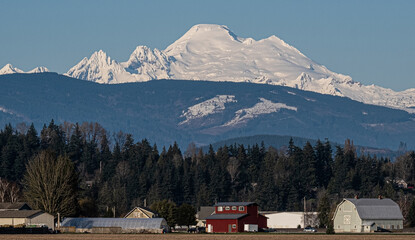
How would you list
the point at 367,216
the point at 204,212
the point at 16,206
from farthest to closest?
the point at 204,212 < the point at 367,216 < the point at 16,206

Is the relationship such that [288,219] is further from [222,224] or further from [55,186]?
[55,186]

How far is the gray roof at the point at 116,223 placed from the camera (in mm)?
137500

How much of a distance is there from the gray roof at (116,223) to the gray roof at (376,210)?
32920 mm

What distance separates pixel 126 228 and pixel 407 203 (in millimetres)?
70471

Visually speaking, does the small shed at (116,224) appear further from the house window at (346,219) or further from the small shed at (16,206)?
the house window at (346,219)

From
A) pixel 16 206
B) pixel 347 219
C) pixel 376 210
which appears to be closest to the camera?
pixel 16 206

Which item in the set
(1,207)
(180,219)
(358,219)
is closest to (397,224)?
(358,219)

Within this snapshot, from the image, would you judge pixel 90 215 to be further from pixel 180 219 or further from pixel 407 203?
pixel 407 203

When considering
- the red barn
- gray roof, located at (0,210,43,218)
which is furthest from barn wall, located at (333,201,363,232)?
gray roof, located at (0,210,43,218)

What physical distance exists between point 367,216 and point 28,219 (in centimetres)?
5235

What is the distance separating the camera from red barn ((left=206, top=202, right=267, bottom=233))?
149m

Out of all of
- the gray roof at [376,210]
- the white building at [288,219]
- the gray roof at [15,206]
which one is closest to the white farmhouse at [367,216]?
the gray roof at [376,210]

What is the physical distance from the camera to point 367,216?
500 feet

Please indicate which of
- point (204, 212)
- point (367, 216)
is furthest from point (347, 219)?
point (204, 212)
